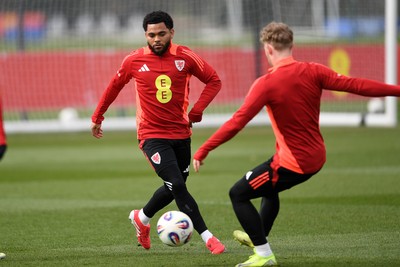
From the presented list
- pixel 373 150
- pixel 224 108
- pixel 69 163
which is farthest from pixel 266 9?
pixel 69 163

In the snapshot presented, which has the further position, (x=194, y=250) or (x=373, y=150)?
(x=373, y=150)

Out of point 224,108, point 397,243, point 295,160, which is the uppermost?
point 295,160

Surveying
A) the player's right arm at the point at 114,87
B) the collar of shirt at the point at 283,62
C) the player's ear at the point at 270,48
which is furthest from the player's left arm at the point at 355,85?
the player's right arm at the point at 114,87

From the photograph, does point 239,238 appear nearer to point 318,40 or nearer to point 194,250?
point 194,250

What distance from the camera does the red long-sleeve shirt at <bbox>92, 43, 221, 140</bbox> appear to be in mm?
8195

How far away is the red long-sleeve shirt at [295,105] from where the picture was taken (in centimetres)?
690

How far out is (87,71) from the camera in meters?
22.6

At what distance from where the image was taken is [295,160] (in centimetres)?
699

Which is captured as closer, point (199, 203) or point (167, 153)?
point (167, 153)

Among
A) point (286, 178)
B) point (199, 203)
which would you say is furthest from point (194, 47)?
point (286, 178)

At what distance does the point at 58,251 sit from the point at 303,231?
257 centimetres

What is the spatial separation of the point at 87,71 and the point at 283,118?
52.9 ft

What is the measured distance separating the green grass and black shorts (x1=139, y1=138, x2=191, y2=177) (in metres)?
0.83

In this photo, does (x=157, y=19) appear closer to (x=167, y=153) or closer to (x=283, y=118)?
(x=167, y=153)
